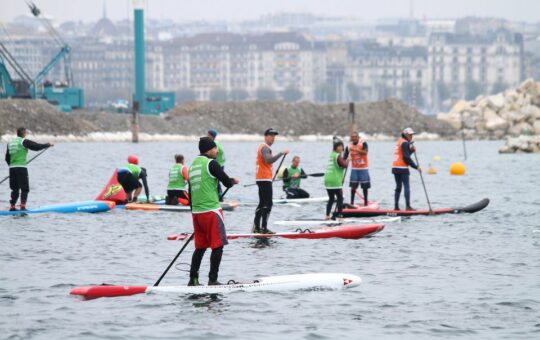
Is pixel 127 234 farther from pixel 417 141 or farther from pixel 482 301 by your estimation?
pixel 417 141

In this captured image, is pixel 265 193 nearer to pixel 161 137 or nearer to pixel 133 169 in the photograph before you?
pixel 133 169

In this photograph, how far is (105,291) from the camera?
17.0 metres

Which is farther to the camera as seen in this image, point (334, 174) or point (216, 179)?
point (334, 174)

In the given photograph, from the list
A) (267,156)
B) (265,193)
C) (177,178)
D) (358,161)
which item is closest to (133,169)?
(177,178)

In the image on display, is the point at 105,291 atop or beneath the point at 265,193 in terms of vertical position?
beneath

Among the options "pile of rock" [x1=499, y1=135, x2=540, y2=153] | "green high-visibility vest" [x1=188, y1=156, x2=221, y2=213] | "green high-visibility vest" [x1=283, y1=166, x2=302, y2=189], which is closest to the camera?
"green high-visibility vest" [x1=188, y1=156, x2=221, y2=213]

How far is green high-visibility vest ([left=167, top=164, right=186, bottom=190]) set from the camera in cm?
2833

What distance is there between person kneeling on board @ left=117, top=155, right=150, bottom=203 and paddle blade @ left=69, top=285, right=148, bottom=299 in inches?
491

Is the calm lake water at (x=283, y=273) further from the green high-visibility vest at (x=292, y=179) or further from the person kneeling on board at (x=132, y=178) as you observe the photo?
the green high-visibility vest at (x=292, y=179)

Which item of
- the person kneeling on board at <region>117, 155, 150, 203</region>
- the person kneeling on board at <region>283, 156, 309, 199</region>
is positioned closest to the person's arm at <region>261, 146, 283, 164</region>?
the person kneeling on board at <region>117, 155, 150, 203</region>

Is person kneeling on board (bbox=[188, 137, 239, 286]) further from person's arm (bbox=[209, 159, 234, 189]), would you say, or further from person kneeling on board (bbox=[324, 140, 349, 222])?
person kneeling on board (bbox=[324, 140, 349, 222])

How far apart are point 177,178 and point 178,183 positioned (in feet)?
1.14

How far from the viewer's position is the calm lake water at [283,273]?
15.3 m

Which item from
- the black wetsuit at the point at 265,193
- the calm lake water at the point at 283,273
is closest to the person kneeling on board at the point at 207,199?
the calm lake water at the point at 283,273
